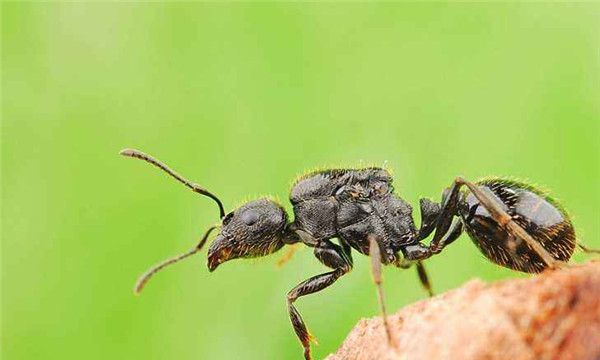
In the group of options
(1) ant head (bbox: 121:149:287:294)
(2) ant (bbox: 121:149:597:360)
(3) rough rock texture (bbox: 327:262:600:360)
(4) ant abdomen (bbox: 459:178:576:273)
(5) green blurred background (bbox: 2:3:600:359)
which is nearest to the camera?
(3) rough rock texture (bbox: 327:262:600:360)

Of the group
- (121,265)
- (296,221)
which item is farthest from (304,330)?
(121,265)

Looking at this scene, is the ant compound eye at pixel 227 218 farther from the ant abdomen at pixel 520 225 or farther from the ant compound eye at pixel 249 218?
the ant abdomen at pixel 520 225

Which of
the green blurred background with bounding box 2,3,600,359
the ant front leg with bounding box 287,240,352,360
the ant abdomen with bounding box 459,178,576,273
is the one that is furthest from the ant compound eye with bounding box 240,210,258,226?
the ant abdomen with bounding box 459,178,576,273

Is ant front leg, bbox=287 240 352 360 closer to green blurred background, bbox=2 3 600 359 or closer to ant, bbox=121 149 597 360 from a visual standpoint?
ant, bbox=121 149 597 360

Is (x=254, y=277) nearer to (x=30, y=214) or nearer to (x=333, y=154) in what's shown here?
(x=333, y=154)

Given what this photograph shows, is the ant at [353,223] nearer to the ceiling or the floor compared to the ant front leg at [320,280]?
nearer to the ceiling

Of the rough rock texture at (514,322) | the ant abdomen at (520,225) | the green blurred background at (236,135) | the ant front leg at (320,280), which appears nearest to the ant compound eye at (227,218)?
the ant front leg at (320,280)
